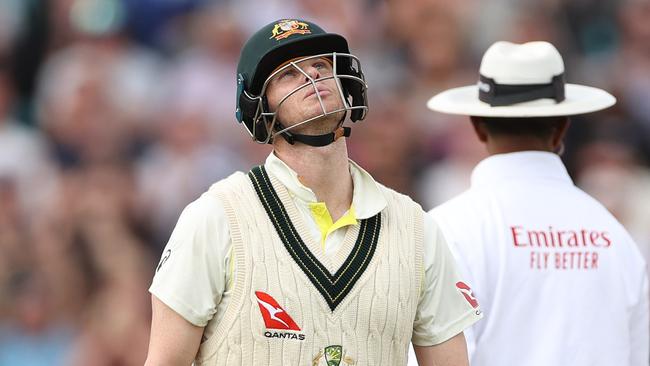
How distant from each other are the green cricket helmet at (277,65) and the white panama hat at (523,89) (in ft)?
3.83

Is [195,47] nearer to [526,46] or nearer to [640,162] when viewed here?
[640,162]

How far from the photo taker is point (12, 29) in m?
8.48

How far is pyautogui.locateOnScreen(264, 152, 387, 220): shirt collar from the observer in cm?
356

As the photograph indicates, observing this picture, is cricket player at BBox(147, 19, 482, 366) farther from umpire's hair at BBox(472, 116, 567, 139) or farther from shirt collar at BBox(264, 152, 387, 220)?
umpire's hair at BBox(472, 116, 567, 139)

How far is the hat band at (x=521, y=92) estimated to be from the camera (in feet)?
15.4

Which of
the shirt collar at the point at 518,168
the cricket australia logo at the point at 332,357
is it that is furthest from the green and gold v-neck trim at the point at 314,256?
the shirt collar at the point at 518,168

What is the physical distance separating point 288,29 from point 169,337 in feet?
3.05

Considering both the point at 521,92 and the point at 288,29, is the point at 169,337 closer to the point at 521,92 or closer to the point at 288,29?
the point at 288,29

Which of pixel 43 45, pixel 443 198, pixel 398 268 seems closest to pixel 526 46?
pixel 398 268

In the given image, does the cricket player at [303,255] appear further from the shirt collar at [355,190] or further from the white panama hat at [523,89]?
the white panama hat at [523,89]

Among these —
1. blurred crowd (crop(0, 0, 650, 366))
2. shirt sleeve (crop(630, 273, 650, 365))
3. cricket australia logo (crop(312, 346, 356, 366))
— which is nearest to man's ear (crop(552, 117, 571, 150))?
shirt sleeve (crop(630, 273, 650, 365))

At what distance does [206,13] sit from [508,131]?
4180mm

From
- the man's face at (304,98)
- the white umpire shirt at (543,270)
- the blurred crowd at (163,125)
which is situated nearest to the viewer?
the man's face at (304,98)

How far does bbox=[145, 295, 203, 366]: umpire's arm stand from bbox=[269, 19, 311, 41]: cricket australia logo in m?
0.82
